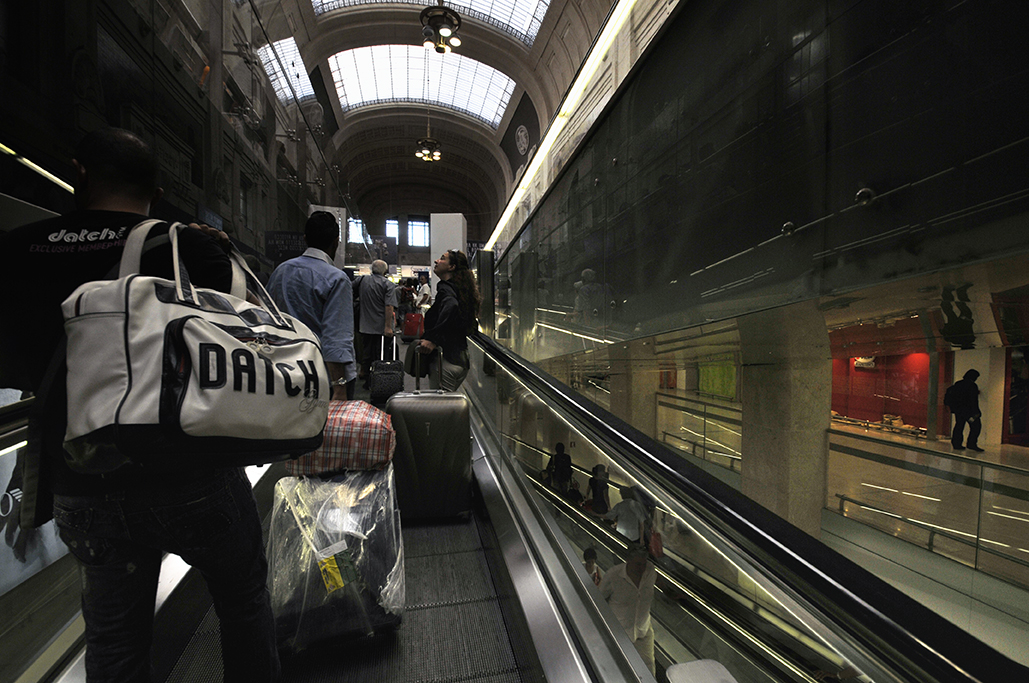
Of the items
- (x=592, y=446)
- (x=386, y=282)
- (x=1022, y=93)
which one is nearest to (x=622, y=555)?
(x=592, y=446)

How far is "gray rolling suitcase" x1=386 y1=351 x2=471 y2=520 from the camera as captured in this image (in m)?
2.44

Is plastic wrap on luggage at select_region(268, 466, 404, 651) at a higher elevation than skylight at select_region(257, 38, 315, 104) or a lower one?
lower

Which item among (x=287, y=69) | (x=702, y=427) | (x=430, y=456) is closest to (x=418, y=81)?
(x=287, y=69)

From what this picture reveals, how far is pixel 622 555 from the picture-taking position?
1.21 meters

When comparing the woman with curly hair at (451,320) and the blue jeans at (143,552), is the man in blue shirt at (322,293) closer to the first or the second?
the woman with curly hair at (451,320)

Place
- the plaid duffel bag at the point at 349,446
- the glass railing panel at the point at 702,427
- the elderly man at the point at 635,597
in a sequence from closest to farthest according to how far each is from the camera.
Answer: the elderly man at the point at 635,597 → the plaid duffel bag at the point at 349,446 → the glass railing panel at the point at 702,427

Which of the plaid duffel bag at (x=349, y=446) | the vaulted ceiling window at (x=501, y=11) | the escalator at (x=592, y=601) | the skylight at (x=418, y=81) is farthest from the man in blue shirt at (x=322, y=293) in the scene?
the skylight at (x=418, y=81)

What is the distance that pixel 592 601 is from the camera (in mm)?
1337

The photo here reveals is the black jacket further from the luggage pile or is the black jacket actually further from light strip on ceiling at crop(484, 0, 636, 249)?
light strip on ceiling at crop(484, 0, 636, 249)

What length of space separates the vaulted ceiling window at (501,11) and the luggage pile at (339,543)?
44.5ft

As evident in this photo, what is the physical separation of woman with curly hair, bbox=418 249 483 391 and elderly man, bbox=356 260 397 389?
131cm

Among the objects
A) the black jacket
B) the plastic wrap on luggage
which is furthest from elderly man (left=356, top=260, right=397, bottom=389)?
the plastic wrap on luggage

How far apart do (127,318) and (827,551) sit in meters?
1.22

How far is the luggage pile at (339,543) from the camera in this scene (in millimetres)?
1424
